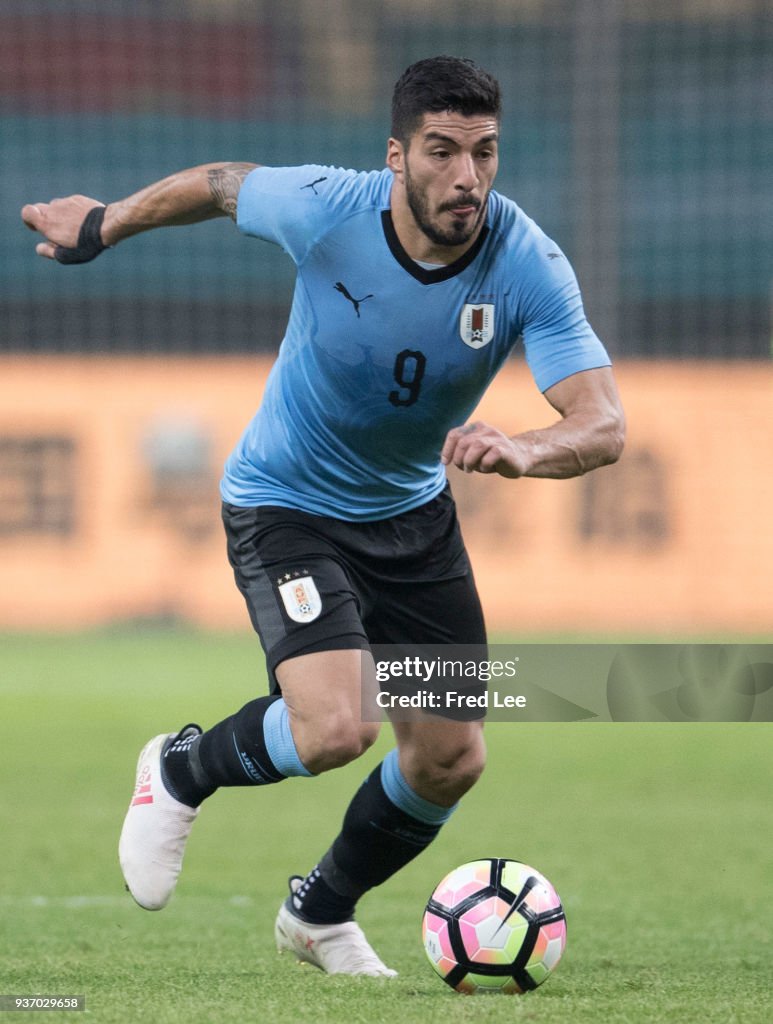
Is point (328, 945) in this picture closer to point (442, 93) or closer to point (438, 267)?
point (438, 267)

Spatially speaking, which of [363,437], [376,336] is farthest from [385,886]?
[376,336]

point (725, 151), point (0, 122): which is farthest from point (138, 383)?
point (725, 151)

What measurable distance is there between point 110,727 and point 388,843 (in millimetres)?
4940

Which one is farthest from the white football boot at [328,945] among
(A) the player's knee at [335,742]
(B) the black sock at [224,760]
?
(A) the player's knee at [335,742]

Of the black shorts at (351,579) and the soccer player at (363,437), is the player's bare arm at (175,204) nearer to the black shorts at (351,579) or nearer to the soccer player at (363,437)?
the soccer player at (363,437)

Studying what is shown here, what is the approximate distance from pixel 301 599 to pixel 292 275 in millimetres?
11306

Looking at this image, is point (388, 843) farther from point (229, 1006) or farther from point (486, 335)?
point (486, 335)

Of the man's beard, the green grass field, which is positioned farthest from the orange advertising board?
the man's beard

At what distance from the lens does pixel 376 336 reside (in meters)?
4.32

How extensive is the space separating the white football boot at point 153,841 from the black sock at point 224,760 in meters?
0.04

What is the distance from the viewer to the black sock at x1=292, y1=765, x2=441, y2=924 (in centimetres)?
471

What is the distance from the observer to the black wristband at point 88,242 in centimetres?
469

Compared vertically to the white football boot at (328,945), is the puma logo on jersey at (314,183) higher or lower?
higher

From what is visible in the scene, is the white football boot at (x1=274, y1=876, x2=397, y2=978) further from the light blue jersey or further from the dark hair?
the dark hair
